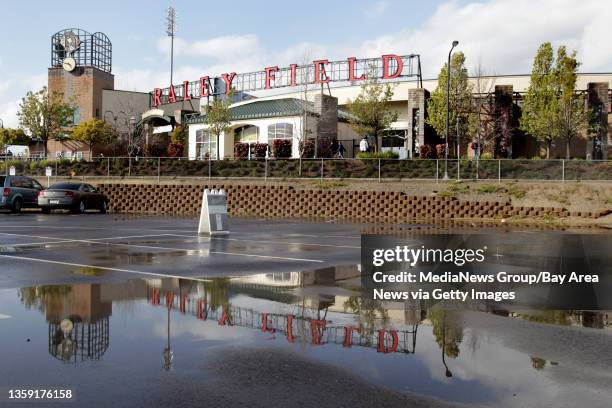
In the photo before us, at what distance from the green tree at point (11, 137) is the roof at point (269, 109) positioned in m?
26.2

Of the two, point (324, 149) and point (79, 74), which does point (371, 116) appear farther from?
point (79, 74)

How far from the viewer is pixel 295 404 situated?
463 cm

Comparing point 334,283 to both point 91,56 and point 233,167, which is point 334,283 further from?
point 91,56

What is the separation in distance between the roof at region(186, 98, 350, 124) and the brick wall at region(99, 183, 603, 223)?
1371 centimetres

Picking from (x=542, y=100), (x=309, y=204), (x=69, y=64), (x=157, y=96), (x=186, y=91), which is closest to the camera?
(x=309, y=204)

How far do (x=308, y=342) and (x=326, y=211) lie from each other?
26.2 metres

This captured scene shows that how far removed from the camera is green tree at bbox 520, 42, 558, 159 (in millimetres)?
44656

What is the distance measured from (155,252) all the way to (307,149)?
2892 cm

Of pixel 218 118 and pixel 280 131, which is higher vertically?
pixel 218 118

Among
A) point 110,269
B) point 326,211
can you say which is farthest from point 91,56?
point 110,269

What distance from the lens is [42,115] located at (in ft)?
207

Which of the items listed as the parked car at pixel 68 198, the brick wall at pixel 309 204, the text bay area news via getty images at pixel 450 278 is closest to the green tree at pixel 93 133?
the brick wall at pixel 309 204

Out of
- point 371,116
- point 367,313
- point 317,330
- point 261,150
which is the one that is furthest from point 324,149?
point 317,330

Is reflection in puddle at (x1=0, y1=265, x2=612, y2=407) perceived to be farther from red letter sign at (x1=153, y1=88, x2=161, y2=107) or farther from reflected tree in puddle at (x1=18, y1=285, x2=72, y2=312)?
red letter sign at (x1=153, y1=88, x2=161, y2=107)
